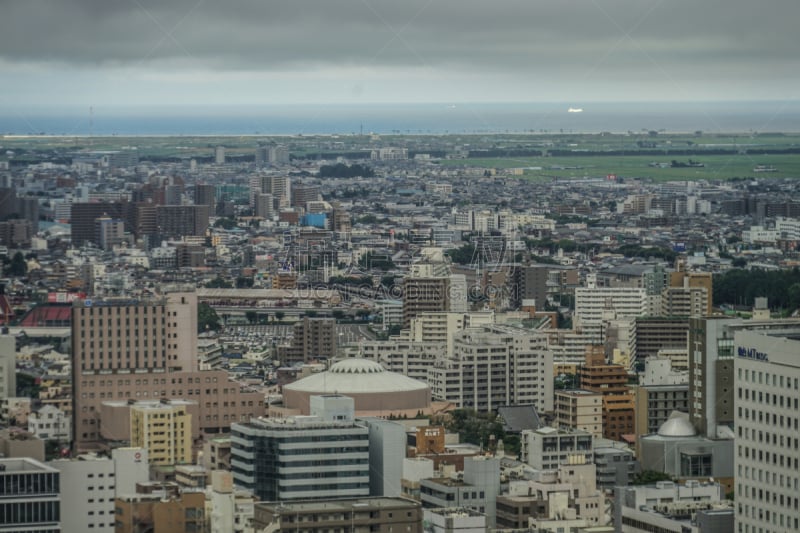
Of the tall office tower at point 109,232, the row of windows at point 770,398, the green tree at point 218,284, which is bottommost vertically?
the green tree at point 218,284

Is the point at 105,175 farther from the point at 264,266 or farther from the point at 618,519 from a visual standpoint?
the point at 618,519

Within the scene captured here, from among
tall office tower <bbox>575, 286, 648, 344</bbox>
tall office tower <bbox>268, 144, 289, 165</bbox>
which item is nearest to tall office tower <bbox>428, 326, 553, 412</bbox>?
tall office tower <bbox>575, 286, 648, 344</bbox>

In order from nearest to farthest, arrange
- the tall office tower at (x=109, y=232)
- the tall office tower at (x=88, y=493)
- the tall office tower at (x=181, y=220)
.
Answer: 1. the tall office tower at (x=88, y=493)
2. the tall office tower at (x=109, y=232)
3. the tall office tower at (x=181, y=220)

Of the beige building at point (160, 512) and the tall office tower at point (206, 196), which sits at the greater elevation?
the tall office tower at point (206, 196)

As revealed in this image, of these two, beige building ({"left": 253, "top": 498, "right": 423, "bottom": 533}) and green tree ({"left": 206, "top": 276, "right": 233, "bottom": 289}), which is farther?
green tree ({"left": 206, "top": 276, "right": 233, "bottom": 289})

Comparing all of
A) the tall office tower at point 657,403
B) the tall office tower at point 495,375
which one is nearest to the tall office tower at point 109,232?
the tall office tower at point 495,375

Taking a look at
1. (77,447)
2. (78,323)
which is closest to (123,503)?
(77,447)

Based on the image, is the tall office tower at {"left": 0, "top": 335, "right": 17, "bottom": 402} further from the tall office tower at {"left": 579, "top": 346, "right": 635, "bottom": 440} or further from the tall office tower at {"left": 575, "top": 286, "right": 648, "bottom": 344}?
the tall office tower at {"left": 575, "top": 286, "right": 648, "bottom": 344}

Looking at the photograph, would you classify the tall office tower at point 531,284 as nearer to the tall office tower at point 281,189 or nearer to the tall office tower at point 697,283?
the tall office tower at point 697,283
